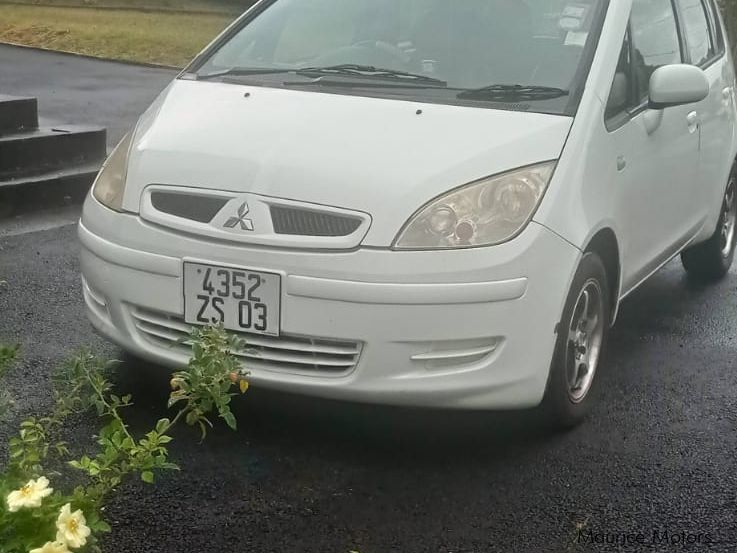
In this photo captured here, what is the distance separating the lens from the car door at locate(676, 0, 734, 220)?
5297mm

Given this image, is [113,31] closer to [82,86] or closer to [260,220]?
[82,86]

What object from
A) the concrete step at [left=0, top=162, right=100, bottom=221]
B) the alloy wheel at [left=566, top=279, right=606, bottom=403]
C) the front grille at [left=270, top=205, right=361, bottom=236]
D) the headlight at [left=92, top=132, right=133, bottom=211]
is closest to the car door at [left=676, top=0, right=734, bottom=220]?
the alloy wheel at [left=566, top=279, right=606, bottom=403]

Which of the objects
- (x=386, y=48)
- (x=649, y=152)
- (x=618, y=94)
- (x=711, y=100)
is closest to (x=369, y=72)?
(x=386, y=48)

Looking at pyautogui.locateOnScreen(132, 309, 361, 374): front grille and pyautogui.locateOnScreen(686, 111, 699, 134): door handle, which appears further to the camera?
pyautogui.locateOnScreen(686, 111, 699, 134): door handle

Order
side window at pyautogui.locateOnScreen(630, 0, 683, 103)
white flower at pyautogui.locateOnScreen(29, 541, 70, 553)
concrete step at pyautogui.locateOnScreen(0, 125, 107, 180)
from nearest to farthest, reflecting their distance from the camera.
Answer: white flower at pyautogui.locateOnScreen(29, 541, 70, 553) < side window at pyautogui.locateOnScreen(630, 0, 683, 103) < concrete step at pyautogui.locateOnScreen(0, 125, 107, 180)

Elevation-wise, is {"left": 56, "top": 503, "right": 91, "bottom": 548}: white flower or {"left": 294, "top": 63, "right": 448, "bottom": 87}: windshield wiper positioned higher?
{"left": 294, "top": 63, "right": 448, "bottom": 87}: windshield wiper

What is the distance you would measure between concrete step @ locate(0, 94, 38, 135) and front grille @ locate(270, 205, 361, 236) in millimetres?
4403

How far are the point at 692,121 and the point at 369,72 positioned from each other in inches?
63.7

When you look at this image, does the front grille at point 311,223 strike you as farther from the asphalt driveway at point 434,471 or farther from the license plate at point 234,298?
the asphalt driveway at point 434,471

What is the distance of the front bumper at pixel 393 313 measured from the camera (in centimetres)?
342

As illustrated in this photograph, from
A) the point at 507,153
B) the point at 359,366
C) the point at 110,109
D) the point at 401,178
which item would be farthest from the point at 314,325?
the point at 110,109

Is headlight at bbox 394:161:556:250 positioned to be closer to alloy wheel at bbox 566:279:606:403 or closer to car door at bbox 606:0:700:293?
alloy wheel at bbox 566:279:606:403

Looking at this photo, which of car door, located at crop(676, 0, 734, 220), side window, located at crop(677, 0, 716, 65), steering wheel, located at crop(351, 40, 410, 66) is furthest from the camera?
side window, located at crop(677, 0, 716, 65)

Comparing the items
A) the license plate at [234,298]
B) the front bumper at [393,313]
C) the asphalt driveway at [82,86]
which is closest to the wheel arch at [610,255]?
the front bumper at [393,313]
